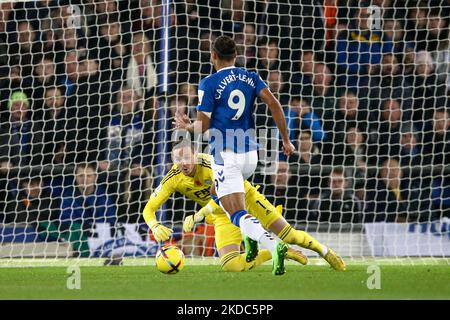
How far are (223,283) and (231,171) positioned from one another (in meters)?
0.96

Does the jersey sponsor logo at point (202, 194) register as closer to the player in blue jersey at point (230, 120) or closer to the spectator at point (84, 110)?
the player in blue jersey at point (230, 120)

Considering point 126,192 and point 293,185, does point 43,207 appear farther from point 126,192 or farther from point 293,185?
point 293,185

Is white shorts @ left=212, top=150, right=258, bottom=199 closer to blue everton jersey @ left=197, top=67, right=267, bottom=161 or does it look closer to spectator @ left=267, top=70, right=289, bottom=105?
blue everton jersey @ left=197, top=67, right=267, bottom=161

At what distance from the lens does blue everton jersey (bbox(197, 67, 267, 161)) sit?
7.12 metres

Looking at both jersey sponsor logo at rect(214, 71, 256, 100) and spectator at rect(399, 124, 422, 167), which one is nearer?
jersey sponsor logo at rect(214, 71, 256, 100)

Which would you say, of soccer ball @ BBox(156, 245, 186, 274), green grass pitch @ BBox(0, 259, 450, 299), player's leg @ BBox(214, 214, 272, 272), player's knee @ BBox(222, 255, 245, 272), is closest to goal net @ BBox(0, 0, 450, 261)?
green grass pitch @ BBox(0, 259, 450, 299)

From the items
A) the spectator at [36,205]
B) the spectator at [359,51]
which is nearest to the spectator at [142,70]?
the spectator at [36,205]

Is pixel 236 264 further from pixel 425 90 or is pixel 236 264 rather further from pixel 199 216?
pixel 425 90

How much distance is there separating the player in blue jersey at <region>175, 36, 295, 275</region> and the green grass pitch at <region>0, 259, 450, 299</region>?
743 millimetres

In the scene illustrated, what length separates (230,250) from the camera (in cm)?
877

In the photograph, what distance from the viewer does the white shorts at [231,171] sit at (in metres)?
7.09

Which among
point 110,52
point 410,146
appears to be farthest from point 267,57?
point 410,146

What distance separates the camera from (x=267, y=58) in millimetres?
11578

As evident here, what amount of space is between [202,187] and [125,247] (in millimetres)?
2407
